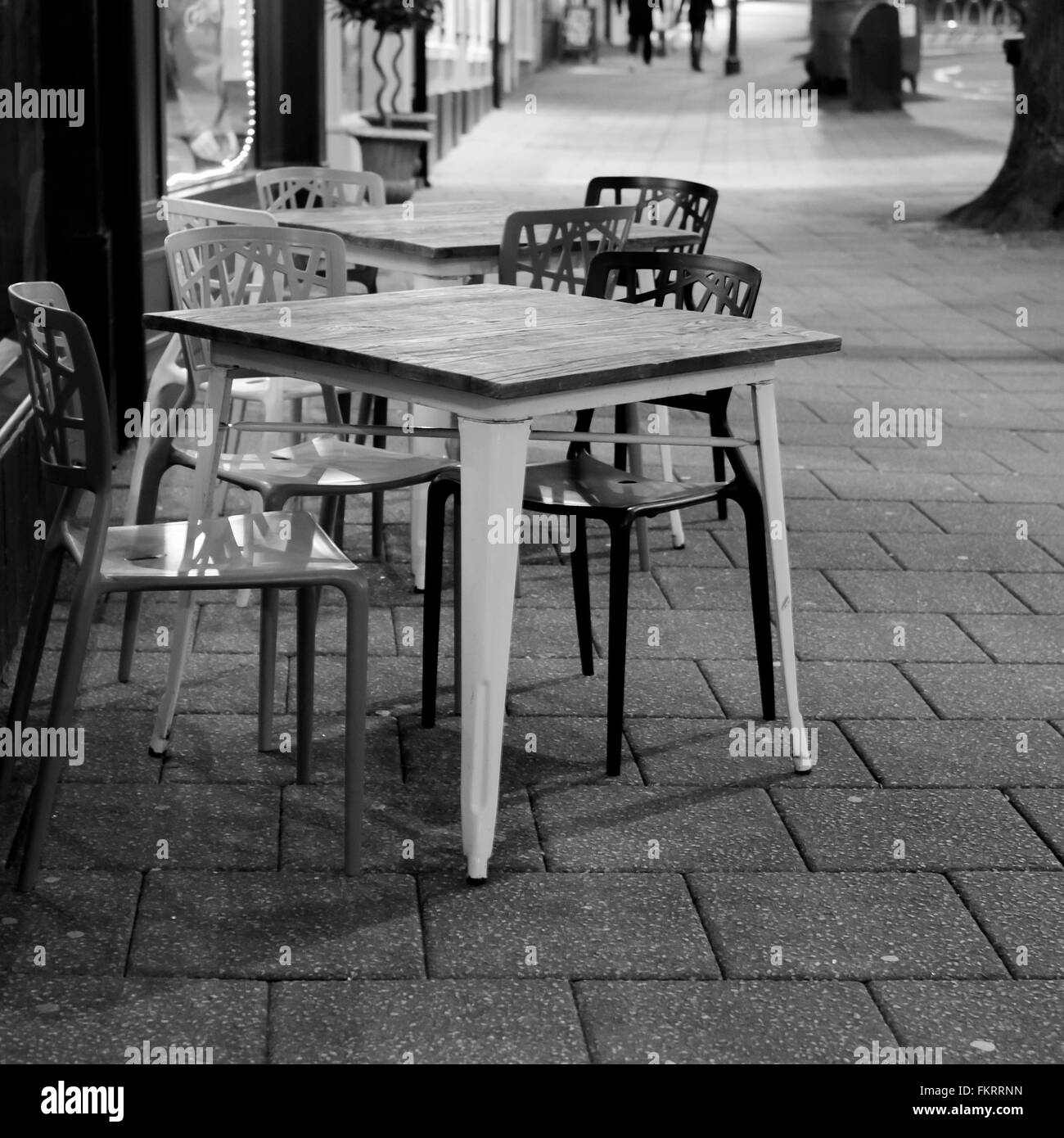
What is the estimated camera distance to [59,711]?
10.3 ft

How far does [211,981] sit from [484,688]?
681 mm

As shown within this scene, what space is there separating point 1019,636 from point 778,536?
1.38 meters

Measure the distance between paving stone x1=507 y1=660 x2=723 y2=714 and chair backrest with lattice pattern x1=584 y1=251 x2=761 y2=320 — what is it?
89 centimetres

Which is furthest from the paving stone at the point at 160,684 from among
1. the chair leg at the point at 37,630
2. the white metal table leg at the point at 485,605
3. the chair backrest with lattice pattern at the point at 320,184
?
the chair backrest with lattice pattern at the point at 320,184

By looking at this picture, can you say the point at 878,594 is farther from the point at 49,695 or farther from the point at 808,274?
the point at 808,274

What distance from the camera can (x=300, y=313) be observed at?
373 cm

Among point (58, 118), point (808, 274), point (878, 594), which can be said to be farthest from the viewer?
point (808, 274)

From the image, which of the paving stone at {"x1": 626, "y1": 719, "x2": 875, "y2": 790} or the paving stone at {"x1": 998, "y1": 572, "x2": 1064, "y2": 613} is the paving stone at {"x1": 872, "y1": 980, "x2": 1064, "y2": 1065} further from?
the paving stone at {"x1": 998, "y1": 572, "x2": 1064, "y2": 613}

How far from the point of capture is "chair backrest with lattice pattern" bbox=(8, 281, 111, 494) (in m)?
3.01

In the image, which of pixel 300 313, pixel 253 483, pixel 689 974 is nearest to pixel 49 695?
pixel 253 483

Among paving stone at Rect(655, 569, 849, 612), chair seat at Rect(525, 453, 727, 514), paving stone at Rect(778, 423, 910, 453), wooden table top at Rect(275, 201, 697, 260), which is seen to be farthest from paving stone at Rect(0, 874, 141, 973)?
paving stone at Rect(778, 423, 910, 453)

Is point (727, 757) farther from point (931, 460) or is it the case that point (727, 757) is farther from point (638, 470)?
point (931, 460)

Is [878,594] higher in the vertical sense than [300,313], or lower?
lower

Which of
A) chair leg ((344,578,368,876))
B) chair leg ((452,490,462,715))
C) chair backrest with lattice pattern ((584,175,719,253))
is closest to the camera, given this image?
chair leg ((344,578,368,876))
